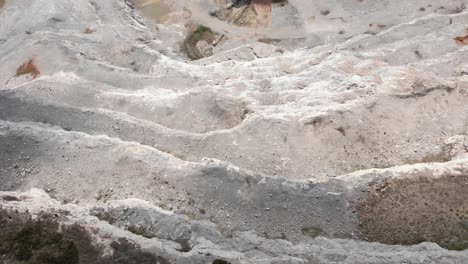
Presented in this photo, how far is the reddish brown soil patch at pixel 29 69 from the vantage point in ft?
171

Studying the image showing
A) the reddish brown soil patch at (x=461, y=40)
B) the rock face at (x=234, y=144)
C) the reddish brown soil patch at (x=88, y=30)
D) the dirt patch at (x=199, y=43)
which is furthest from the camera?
the dirt patch at (x=199, y=43)

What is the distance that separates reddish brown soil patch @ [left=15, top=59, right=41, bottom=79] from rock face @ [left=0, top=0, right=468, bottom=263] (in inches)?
13.3

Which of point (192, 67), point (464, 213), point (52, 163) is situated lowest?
point (52, 163)

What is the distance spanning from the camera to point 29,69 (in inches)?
2078

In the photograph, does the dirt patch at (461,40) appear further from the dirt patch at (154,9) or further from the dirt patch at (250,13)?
the dirt patch at (154,9)

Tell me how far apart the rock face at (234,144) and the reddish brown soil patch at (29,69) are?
34 cm

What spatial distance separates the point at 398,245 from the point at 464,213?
19.4 ft

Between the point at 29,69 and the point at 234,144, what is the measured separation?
2632 centimetres

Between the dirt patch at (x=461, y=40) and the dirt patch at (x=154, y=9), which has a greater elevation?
the dirt patch at (x=461, y=40)

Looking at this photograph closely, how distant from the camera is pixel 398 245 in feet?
108

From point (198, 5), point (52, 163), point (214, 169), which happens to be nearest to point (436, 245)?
point (214, 169)

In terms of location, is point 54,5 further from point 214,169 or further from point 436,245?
point 436,245

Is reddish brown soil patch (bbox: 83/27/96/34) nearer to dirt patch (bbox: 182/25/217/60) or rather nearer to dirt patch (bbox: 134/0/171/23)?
dirt patch (bbox: 134/0/171/23)

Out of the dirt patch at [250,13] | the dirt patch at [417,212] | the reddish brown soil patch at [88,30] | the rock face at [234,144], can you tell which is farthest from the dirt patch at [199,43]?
the dirt patch at [417,212]
